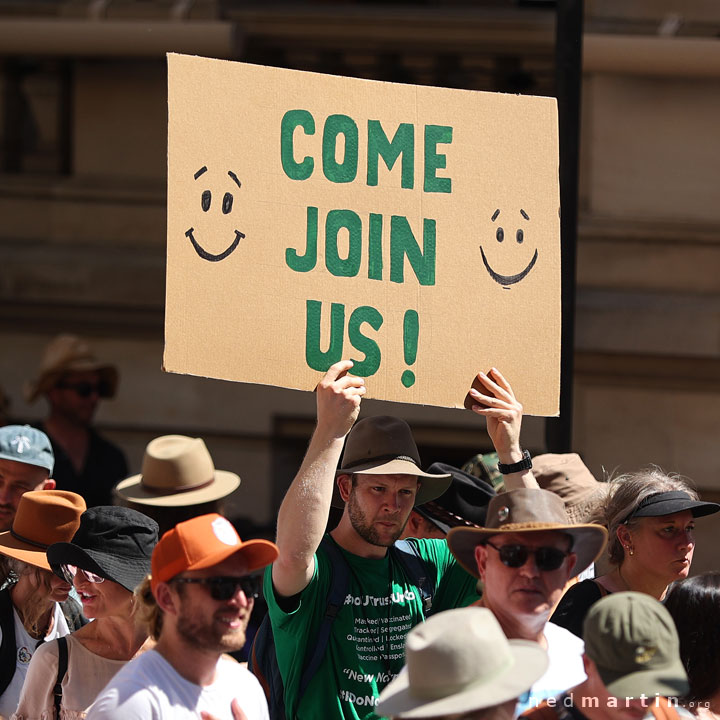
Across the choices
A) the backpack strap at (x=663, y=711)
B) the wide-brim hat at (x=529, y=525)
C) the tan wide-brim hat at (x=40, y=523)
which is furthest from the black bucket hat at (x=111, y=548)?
the backpack strap at (x=663, y=711)

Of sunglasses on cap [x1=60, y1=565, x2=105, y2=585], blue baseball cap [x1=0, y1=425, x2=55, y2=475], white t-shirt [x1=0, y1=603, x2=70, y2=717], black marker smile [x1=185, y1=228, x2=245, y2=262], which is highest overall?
black marker smile [x1=185, y1=228, x2=245, y2=262]

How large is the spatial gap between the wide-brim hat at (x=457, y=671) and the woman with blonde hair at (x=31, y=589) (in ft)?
5.25

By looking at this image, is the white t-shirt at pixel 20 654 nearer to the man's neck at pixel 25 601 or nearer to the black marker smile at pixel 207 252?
the man's neck at pixel 25 601

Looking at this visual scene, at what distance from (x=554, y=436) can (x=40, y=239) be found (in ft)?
15.5

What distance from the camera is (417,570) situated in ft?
12.6

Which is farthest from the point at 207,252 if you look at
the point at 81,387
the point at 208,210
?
the point at 81,387

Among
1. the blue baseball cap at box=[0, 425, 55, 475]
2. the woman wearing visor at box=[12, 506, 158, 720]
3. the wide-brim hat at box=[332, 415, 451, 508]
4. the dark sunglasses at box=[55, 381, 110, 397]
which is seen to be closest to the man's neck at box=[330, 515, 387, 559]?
the wide-brim hat at box=[332, 415, 451, 508]

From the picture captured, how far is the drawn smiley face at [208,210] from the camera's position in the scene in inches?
144

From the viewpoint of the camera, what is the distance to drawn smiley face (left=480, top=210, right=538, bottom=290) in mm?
3900

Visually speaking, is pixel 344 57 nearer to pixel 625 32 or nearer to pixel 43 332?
pixel 625 32

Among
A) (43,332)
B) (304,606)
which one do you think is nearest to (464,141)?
(304,606)

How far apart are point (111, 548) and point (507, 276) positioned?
141cm

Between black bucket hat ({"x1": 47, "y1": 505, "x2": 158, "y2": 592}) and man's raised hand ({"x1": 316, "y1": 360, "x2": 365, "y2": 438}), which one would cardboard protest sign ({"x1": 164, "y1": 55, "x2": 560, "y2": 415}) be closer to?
man's raised hand ({"x1": 316, "y1": 360, "x2": 365, "y2": 438})

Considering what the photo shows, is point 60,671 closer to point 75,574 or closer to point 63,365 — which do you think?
point 75,574
